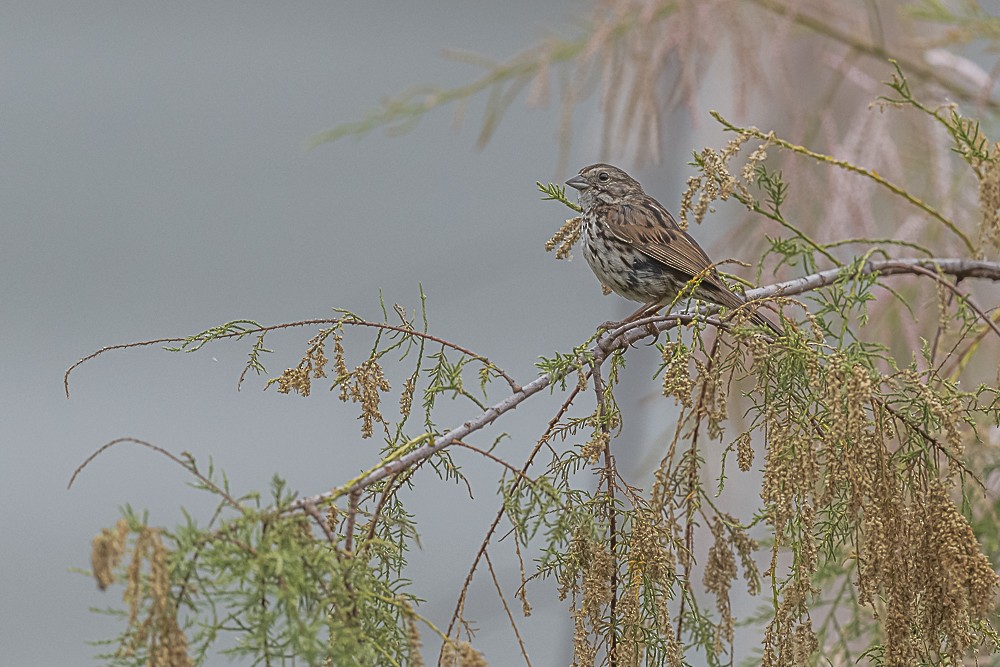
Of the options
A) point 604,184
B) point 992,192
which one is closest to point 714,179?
point 992,192

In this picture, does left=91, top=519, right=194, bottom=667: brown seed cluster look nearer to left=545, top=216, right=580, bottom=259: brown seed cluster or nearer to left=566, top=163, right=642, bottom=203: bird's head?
left=545, top=216, right=580, bottom=259: brown seed cluster

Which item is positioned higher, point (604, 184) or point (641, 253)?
point (604, 184)

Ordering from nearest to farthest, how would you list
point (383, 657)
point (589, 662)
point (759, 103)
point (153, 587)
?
point (153, 587) → point (383, 657) → point (589, 662) → point (759, 103)

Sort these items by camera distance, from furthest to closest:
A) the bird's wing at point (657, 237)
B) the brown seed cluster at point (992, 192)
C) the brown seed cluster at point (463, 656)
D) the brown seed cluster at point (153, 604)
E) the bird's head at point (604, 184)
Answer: the bird's head at point (604, 184)
the bird's wing at point (657, 237)
the brown seed cluster at point (992, 192)
the brown seed cluster at point (463, 656)
the brown seed cluster at point (153, 604)

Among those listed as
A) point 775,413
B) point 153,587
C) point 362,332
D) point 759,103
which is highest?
point 759,103

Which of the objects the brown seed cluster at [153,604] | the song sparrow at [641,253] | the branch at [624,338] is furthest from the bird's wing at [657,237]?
the brown seed cluster at [153,604]

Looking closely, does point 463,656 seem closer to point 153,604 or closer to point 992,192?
point 153,604

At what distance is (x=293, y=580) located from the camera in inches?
39.0

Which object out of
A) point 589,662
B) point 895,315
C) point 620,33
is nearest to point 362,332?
point 620,33

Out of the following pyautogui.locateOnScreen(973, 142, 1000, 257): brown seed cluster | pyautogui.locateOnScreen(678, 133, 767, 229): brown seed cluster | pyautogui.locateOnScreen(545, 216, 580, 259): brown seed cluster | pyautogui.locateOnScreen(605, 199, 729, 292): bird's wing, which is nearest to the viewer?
pyautogui.locateOnScreen(678, 133, 767, 229): brown seed cluster

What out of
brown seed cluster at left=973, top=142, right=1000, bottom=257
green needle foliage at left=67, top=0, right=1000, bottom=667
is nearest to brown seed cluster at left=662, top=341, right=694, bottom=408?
green needle foliage at left=67, top=0, right=1000, bottom=667

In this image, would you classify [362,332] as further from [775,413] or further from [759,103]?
[775,413]

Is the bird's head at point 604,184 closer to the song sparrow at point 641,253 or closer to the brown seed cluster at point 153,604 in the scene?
the song sparrow at point 641,253

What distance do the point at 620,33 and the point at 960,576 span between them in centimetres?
177
